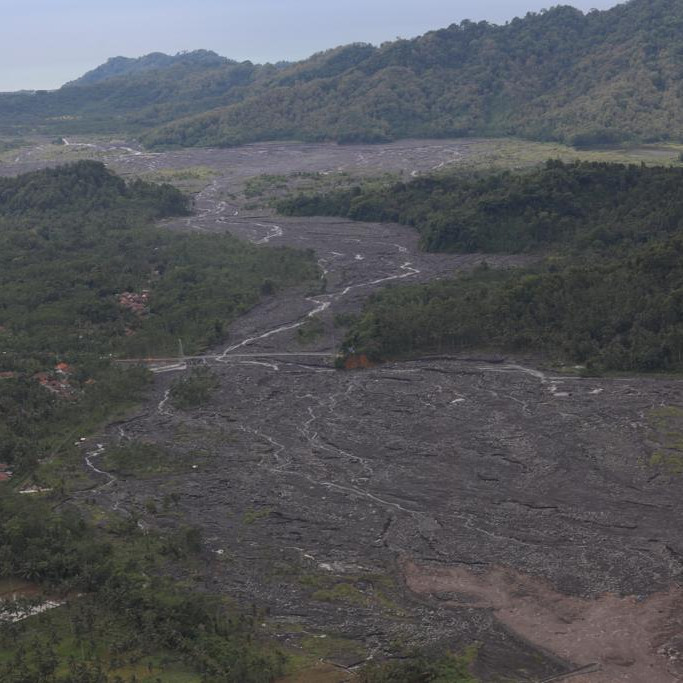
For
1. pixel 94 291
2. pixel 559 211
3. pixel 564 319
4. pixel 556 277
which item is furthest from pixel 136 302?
pixel 559 211

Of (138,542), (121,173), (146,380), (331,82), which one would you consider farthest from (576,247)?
(331,82)

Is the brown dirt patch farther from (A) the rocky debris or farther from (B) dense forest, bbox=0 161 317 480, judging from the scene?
(A) the rocky debris

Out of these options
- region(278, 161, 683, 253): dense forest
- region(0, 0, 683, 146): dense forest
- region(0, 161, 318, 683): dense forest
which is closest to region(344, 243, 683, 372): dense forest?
region(0, 161, 318, 683): dense forest

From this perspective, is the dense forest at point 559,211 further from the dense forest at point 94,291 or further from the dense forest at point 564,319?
the dense forest at point 564,319

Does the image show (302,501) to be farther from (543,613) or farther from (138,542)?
(543,613)

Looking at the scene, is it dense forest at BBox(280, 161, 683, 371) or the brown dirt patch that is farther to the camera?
dense forest at BBox(280, 161, 683, 371)

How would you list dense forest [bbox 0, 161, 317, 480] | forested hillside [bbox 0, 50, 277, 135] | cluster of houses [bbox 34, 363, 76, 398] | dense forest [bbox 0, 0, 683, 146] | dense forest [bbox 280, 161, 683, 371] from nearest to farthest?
1. dense forest [bbox 0, 161, 317, 480]
2. cluster of houses [bbox 34, 363, 76, 398]
3. dense forest [bbox 280, 161, 683, 371]
4. dense forest [bbox 0, 0, 683, 146]
5. forested hillside [bbox 0, 50, 277, 135]

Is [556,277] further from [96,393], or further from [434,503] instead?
[96,393]
